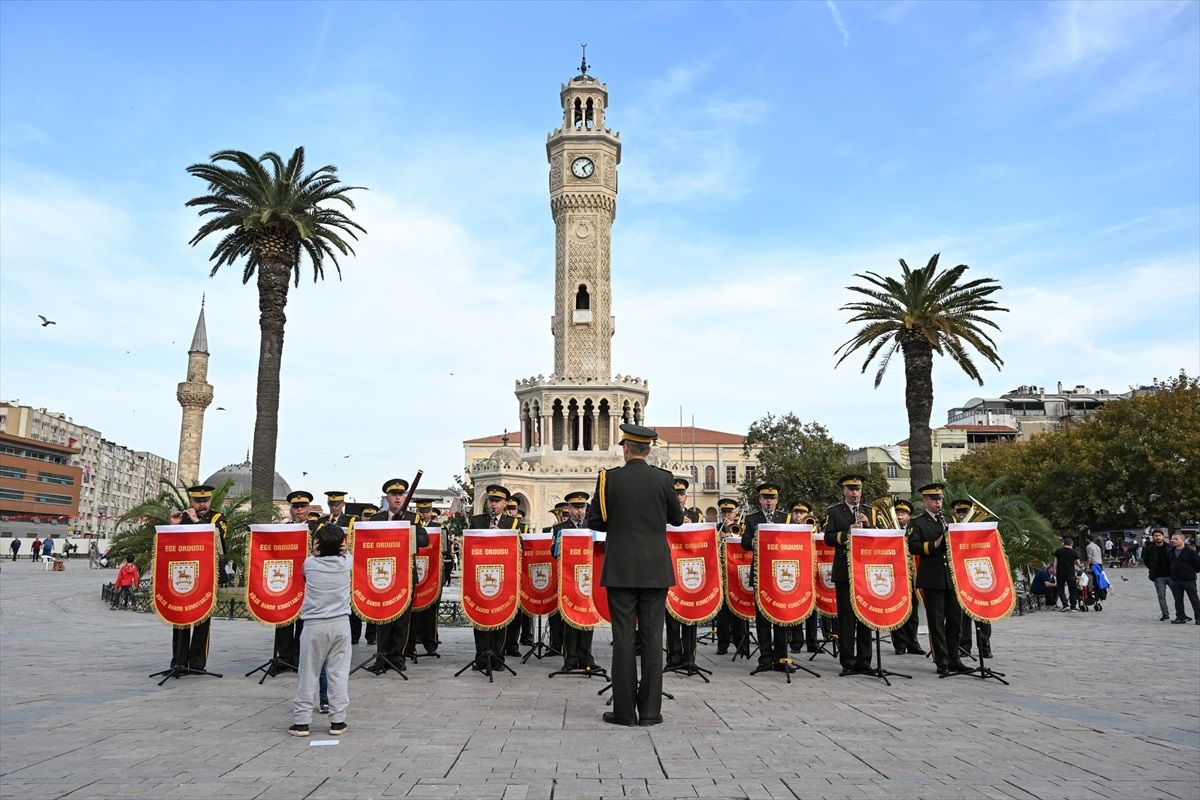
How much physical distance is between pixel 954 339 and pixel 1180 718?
23840 millimetres

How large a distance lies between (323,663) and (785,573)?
5297mm

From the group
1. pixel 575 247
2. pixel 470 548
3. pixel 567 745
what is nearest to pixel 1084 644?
pixel 470 548

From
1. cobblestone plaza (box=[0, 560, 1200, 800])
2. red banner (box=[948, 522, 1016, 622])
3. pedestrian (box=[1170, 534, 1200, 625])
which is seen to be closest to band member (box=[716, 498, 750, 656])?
cobblestone plaza (box=[0, 560, 1200, 800])

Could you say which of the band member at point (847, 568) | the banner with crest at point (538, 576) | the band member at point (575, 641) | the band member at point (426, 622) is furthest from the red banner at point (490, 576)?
the band member at point (847, 568)

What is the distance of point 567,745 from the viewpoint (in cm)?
619

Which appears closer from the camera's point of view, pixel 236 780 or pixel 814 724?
pixel 236 780

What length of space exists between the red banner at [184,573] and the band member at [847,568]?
23.7 ft

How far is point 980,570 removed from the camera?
989 cm

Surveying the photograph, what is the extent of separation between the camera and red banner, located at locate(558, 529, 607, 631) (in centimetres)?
978

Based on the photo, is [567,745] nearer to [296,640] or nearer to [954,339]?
[296,640]

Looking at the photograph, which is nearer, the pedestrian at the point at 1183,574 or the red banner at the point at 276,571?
the red banner at the point at 276,571

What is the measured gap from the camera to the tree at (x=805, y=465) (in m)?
44.7

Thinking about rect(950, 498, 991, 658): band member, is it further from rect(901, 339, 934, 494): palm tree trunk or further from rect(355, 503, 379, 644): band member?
rect(901, 339, 934, 494): palm tree trunk

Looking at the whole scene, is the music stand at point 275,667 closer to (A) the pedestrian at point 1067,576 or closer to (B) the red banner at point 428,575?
(B) the red banner at point 428,575
